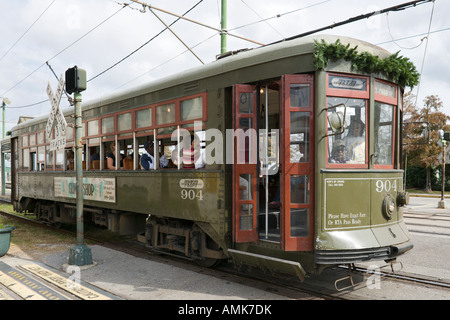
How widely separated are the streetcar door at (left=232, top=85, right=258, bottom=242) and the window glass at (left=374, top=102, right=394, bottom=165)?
65.3 inches

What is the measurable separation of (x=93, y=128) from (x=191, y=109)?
139 inches

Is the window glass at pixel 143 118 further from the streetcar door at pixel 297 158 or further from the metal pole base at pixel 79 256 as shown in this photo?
the streetcar door at pixel 297 158

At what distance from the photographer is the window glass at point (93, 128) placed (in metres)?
8.60

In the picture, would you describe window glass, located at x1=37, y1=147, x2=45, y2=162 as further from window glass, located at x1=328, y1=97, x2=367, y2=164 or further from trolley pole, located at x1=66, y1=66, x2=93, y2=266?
window glass, located at x1=328, y1=97, x2=367, y2=164

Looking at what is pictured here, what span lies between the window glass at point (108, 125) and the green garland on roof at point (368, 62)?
484 centimetres

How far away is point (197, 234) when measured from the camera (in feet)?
20.5

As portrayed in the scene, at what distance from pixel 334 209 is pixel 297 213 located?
1.53 ft

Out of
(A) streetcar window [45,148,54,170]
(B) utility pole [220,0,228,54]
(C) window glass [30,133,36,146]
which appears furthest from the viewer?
(C) window glass [30,133,36,146]

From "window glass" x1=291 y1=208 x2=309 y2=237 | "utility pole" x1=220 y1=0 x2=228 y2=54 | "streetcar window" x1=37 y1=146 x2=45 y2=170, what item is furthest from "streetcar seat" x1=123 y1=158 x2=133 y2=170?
"streetcar window" x1=37 y1=146 x2=45 y2=170

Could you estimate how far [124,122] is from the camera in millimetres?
7668

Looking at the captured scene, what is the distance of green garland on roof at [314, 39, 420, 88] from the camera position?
4.75 m

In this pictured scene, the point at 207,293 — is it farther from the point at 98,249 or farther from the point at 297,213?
the point at 98,249

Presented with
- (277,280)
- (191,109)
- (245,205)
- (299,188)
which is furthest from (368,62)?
(277,280)

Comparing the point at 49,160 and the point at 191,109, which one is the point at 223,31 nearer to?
the point at 191,109
